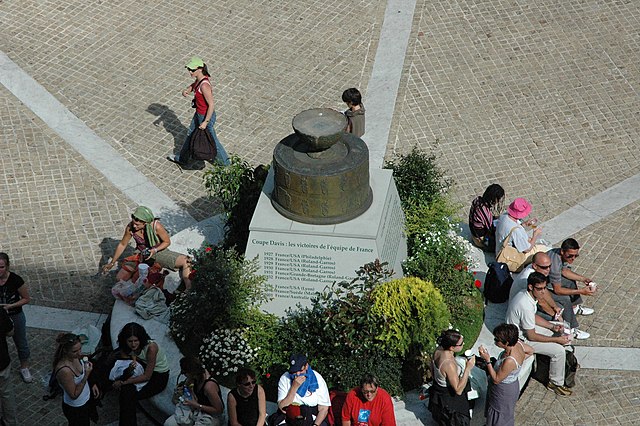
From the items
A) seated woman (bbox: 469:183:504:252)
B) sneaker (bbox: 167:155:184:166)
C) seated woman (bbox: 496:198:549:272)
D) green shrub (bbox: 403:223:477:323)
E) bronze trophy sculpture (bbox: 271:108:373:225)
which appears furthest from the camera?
sneaker (bbox: 167:155:184:166)

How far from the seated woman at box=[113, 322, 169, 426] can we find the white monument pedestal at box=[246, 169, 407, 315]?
1301 mm

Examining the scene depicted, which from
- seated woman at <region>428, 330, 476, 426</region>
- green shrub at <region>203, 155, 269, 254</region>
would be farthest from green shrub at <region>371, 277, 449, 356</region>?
green shrub at <region>203, 155, 269, 254</region>

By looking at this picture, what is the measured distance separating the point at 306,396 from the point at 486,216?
3.48m

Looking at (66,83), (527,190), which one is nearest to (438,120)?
(527,190)

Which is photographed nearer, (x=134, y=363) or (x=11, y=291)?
(x=134, y=363)

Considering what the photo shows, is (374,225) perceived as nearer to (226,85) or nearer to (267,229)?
(267,229)

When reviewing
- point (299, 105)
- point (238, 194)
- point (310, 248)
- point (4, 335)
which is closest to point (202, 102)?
point (299, 105)

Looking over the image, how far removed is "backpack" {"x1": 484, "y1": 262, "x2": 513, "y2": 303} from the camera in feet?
37.9

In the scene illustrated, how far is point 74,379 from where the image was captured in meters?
9.92

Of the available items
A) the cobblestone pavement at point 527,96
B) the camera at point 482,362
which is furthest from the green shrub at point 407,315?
the cobblestone pavement at point 527,96

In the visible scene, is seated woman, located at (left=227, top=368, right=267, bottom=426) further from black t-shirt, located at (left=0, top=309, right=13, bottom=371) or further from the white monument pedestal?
black t-shirt, located at (left=0, top=309, right=13, bottom=371)

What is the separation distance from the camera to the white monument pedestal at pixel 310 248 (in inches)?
421

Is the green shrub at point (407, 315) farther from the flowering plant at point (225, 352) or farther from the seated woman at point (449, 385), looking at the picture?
the flowering plant at point (225, 352)

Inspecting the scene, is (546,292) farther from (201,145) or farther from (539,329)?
(201,145)
